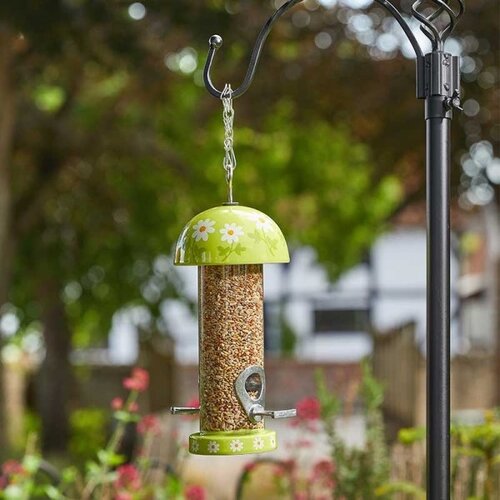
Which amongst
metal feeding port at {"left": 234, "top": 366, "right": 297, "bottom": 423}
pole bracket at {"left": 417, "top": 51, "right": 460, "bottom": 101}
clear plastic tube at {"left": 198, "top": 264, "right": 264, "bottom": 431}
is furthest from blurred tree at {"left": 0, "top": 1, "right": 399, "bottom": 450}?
pole bracket at {"left": 417, "top": 51, "right": 460, "bottom": 101}

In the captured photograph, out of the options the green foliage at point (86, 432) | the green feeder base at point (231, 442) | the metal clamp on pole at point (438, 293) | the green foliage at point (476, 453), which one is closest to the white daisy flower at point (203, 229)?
the green feeder base at point (231, 442)

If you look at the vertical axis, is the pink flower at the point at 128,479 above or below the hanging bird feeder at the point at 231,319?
below

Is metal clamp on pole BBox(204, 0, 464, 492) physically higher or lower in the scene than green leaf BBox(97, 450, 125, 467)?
higher

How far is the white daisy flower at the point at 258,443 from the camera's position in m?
3.68

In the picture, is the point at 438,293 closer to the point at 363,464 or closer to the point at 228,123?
the point at 228,123

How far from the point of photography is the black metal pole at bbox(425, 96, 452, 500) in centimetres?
326

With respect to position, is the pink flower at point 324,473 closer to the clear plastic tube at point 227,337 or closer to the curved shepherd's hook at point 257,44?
the clear plastic tube at point 227,337

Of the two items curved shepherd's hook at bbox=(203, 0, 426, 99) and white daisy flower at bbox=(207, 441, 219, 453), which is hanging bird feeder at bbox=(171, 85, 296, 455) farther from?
curved shepherd's hook at bbox=(203, 0, 426, 99)

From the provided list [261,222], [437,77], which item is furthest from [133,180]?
[437,77]

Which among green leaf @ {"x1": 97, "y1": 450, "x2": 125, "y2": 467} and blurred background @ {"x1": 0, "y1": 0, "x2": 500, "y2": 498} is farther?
blurred background @ {"x1": 0, "y1": 0, "x2": 500, "y2": 498}

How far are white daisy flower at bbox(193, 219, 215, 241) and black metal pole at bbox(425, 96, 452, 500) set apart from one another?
25.9 inches

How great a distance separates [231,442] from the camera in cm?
366

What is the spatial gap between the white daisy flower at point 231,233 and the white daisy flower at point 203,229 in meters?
0.03

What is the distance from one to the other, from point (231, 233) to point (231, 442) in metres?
0.57
